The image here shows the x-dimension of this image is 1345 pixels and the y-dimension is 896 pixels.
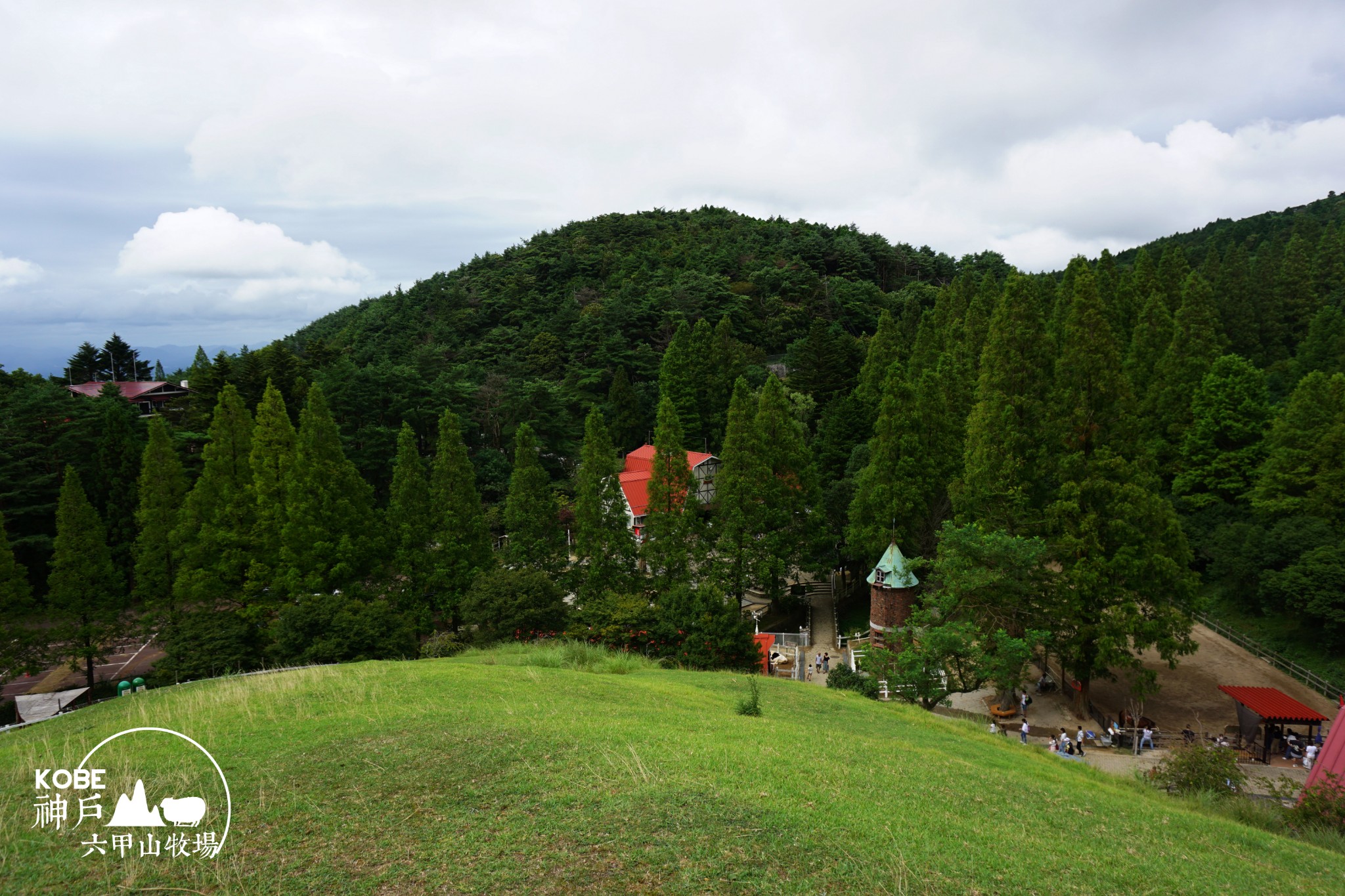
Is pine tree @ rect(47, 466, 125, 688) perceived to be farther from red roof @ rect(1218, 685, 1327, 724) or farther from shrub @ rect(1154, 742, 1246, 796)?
red roof @ rect(1218, 685, 1327, 724)

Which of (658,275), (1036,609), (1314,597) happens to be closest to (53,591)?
(1036,609)

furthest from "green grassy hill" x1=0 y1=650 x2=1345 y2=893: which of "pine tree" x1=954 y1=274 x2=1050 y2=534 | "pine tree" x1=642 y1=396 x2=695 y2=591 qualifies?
"pine tree" x1=642 y1=396 x2=695 y2=591

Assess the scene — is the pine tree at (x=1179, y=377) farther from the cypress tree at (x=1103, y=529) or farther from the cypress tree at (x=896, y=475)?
the cypress tree at (x=1103, y=529)

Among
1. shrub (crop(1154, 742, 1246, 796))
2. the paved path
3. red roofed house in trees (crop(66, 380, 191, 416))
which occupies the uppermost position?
red roofed house in trees (crop(66, 380, 191, 416))

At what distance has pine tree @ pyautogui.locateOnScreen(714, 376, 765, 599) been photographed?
2630 centimetres

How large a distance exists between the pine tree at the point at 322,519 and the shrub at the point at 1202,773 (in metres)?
23.1

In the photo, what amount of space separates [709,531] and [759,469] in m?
3.09

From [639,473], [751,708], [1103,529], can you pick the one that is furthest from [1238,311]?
[751,708]

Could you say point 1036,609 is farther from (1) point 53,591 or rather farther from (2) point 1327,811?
(1) point 53,591

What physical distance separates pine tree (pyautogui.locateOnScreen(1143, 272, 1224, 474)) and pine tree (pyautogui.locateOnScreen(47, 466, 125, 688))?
41.6m

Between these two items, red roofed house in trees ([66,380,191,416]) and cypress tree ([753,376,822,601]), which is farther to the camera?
red roofed house in trees ([66,380,191,416])

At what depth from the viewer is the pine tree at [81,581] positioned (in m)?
21.8

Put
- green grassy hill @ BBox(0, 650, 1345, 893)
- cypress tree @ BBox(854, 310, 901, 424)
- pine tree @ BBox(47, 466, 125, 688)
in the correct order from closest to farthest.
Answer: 1. green grassy hill @ BBox(0, 650, 1345, 893)
2. pine tree @ BBox(47, 466, 125, 688)
3. cypress tree @ BBox(854, 310, 901, 424)

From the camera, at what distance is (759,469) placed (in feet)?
88.0
